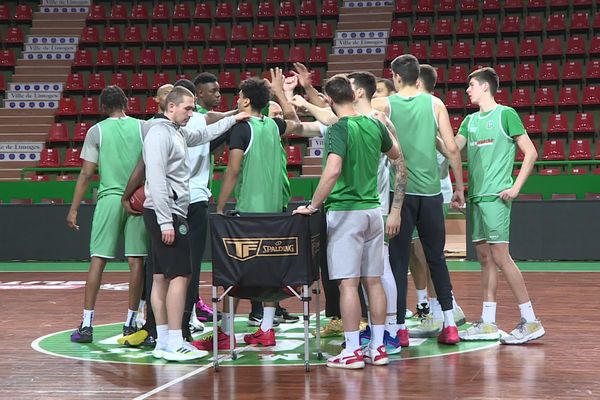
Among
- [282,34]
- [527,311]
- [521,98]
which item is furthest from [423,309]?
[282,34]

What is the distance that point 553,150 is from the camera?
54.2 ft

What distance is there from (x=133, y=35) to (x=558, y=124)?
991cm

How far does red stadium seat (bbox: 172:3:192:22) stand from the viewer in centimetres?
2220

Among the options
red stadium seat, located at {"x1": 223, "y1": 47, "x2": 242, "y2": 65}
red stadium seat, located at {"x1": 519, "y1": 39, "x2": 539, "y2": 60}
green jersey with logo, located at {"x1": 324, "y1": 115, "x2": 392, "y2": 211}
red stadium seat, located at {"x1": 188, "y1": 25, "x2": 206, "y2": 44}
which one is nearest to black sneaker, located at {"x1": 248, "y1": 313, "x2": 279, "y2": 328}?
green jersey with logo, located at {"x1": 324, "y1": 115, "x2": 392, "y2": 211}

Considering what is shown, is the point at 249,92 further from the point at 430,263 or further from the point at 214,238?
the point at 430,263

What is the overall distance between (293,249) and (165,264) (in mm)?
897

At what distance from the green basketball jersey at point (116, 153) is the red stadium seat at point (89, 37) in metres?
15.2

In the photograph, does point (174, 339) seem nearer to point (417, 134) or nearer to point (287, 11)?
point (417, 134)

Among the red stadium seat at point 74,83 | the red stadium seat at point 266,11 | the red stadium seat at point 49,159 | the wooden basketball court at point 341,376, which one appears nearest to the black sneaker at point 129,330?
the wooden basketball court at point 341,376

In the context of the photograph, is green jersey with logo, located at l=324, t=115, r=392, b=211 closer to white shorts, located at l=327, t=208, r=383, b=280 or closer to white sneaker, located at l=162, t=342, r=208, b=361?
white shorts, located at l=327, t=208, r=383, b=280

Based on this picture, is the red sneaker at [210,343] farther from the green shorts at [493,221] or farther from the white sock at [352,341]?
the green shorts at [493,221]

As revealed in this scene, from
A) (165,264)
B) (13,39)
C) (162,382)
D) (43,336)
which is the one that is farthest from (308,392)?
(13,39)

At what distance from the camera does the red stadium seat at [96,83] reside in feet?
66.9

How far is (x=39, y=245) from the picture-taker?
1468 centimetres
